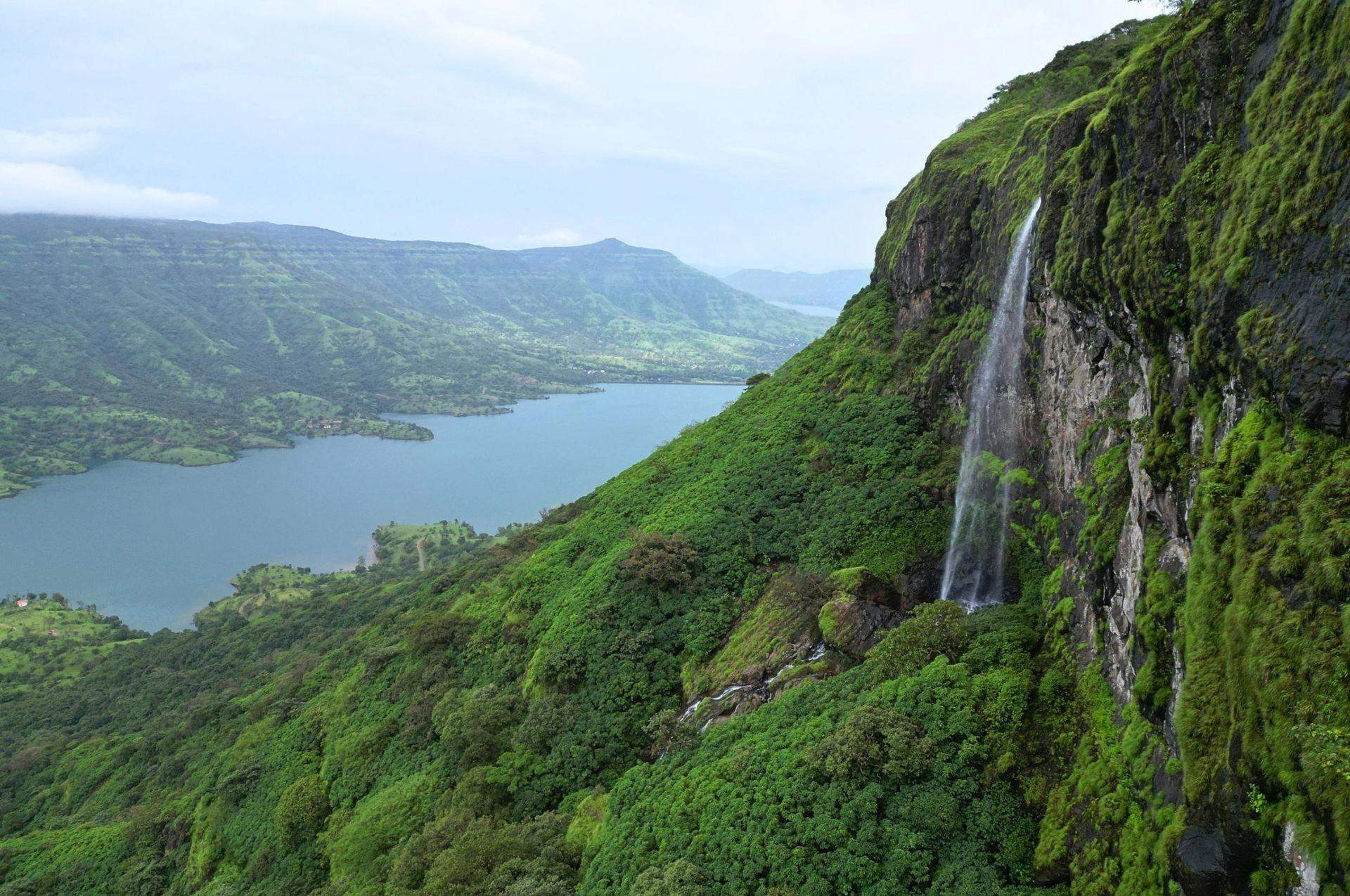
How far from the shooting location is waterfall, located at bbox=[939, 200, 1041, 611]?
17547 millimetres

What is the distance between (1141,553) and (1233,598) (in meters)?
2.63

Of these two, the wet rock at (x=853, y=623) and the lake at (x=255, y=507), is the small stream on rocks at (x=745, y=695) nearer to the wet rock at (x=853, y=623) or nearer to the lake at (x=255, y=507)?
the wet rock at (x=853, y=623)

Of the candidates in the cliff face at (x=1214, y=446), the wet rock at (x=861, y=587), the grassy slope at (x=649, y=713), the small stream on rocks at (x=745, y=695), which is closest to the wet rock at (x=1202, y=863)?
the cliff face at (x=1214, y=446)

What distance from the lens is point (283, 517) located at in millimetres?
138500

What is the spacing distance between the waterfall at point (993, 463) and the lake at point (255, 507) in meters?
117

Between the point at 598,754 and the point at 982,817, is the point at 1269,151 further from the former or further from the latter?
the point at 598,754

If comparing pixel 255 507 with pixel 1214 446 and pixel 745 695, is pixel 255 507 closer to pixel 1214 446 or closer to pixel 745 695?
pixel 745 695

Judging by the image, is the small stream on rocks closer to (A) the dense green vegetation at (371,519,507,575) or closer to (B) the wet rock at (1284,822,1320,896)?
(B) the wet rock at (1284,822,1320,896)

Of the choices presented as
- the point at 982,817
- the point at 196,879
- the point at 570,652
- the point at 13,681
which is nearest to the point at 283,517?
the point at 13,681

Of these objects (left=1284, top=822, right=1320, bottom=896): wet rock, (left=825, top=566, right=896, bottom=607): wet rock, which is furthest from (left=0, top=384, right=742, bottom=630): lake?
(left=1284, top=822, right=1320, bottom=896): wet rock

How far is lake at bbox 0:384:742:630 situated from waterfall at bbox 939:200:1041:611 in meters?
117

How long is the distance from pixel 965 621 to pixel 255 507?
530 ft

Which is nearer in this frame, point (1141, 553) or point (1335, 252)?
point (1335, 252)

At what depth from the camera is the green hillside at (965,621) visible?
7734 millimetres
